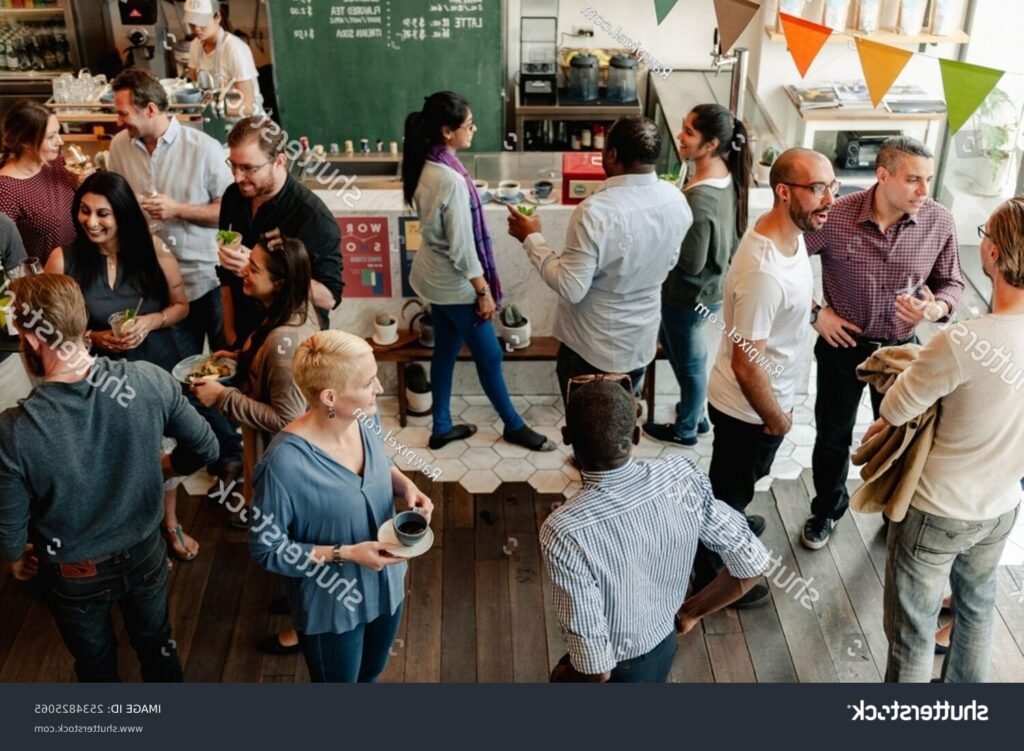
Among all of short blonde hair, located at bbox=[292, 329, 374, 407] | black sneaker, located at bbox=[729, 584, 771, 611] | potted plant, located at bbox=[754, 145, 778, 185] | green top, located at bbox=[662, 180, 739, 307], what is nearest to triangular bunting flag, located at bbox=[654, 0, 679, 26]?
green top, located at bbox=[662, 180, 739, 307]

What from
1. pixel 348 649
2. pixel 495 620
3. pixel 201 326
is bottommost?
pixel 495 620

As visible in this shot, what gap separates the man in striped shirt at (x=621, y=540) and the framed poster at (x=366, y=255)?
2.50 meters

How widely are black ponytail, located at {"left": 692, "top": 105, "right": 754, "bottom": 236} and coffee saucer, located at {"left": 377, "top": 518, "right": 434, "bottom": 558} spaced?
1.97 meters

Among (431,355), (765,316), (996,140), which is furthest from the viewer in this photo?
(996,140)

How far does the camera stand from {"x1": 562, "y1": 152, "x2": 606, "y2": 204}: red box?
460 cm

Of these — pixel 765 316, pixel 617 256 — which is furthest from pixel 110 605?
pixel 765 316

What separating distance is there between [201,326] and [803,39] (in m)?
2.58

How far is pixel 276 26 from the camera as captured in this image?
23.6ft

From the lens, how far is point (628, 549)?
2314 millimetres

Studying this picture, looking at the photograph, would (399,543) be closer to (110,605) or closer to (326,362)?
(326,362)

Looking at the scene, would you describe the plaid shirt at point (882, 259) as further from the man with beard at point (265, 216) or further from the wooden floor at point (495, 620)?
the man with beard at point (265, 216)

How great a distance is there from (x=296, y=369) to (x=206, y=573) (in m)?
1.58

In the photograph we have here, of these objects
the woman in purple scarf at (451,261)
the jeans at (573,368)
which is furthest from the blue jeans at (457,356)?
the jeans at (573,368)

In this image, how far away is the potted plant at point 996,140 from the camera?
5.91 metres
